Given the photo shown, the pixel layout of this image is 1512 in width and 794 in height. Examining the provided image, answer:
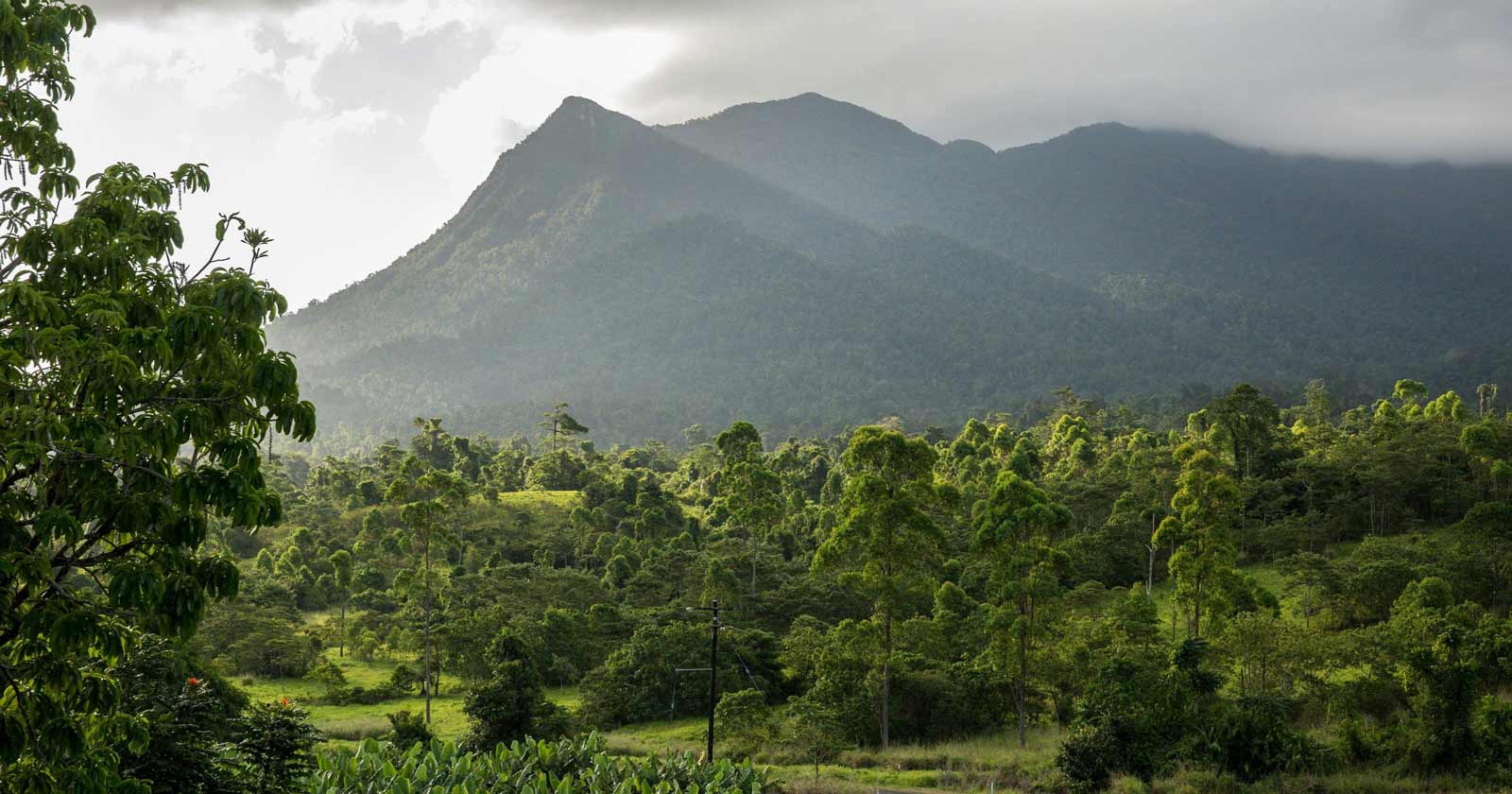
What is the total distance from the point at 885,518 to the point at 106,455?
23200 millimetres

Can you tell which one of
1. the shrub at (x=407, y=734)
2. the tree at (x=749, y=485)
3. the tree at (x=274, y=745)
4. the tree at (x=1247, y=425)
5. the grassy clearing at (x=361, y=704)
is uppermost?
the tree at (x=1247, y=425)

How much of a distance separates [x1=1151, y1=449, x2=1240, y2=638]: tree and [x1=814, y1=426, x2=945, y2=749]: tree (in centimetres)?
781

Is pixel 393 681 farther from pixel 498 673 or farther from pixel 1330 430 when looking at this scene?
pixel 1330 430

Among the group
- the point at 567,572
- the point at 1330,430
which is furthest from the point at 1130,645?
the point at 1330,430

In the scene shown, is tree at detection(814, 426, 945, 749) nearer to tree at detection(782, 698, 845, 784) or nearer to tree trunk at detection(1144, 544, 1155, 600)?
tree at detection(782, 698, 845, 784)

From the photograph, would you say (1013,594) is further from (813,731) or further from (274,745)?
(274,745)

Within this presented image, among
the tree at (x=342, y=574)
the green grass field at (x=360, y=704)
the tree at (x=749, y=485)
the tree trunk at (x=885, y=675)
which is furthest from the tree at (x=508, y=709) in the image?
the tree at (x=342, y=574)

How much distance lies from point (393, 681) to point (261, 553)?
21775 millimetres

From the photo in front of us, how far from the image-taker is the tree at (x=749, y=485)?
46969 millimetres

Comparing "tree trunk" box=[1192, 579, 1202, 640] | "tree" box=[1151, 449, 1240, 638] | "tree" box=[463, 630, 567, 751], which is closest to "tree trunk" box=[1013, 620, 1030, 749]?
"tree trunk" box=[1192, 579, 1202, 640]

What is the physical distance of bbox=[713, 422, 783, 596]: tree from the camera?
46969 millimetres

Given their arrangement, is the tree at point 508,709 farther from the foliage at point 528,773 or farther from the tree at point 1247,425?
the tree at point 1247,425

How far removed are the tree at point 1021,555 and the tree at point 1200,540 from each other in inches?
162

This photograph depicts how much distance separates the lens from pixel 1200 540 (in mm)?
30031
